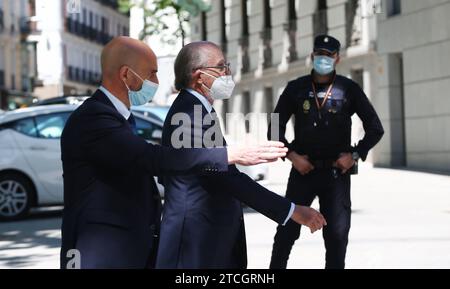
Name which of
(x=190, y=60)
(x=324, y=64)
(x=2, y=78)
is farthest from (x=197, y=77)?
(x=2, y=78)

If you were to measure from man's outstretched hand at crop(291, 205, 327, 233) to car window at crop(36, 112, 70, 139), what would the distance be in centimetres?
1040

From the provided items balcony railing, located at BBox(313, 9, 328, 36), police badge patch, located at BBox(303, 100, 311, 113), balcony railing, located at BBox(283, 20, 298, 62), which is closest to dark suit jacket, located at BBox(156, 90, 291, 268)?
police badge patch, located at BBox(303, 100, 311, 113)

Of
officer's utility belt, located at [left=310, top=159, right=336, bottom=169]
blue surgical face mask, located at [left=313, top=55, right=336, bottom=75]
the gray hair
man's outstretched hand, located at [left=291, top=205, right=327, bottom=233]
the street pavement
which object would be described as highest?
blue surgical face mask, located at [left=313, top=55, right=336, bottom=75]

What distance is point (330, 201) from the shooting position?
6555mm

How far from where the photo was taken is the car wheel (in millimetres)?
14062

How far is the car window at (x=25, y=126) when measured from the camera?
564 inches

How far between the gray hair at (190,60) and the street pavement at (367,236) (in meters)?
4.37

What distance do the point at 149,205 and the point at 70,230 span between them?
12.4 inches

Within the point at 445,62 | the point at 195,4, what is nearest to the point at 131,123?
the point at 445,62

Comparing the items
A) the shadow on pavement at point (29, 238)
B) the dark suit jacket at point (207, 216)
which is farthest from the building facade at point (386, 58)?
the dark suit jacket at point (207, 216)

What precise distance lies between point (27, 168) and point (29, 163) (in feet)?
0.25

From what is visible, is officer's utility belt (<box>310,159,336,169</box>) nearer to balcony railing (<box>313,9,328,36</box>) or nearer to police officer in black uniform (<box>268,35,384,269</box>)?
police officer in black uniform (<box>268,35,384,269</box>)

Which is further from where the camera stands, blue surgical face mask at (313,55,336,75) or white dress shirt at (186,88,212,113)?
blue surgical face mask at (313,55,336,75)

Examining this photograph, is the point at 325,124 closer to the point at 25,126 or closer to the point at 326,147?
the point at 326,147
